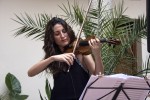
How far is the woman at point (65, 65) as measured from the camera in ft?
6.07

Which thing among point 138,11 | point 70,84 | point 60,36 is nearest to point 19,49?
point 138,11

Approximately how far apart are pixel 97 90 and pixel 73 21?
1.30 m

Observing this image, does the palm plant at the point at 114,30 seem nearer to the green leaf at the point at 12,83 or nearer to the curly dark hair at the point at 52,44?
the curly dark hair at the point at 52,44

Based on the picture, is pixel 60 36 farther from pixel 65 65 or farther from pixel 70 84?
pixel 70 84

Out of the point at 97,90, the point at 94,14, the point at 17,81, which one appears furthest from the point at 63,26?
the point at 17,81

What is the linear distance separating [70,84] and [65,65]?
13 cm

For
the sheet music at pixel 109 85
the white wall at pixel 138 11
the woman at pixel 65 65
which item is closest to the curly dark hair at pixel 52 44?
the woman at pixel 65 65

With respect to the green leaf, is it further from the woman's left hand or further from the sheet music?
the sheet music

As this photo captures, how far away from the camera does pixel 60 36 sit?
195 centimetres

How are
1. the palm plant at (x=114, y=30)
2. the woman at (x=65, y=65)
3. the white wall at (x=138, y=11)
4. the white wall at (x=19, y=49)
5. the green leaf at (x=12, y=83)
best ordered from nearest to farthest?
the woman at (x=65, y=65) < the palm plant at (x=114, y=30) < the green leaf at (x=12, y=83) < the white wall at (x=19, y=49) < the white wall at (x=138, y=11)

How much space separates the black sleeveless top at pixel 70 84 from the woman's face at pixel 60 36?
0.15 metres

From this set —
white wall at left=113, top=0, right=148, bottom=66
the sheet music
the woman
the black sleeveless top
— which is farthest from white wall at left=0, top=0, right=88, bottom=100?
the sheet music

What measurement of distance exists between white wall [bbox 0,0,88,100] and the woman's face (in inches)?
77.9

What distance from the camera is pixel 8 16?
153 inches
